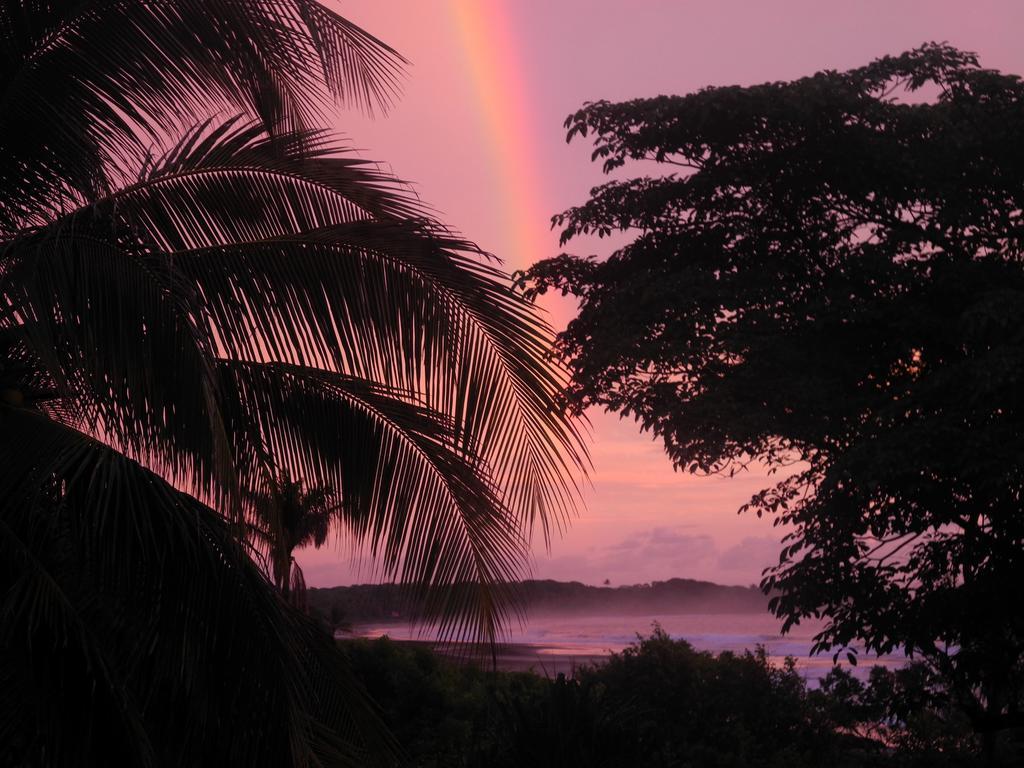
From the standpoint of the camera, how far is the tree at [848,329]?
11.4m

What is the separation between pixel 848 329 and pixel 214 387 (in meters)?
9.65

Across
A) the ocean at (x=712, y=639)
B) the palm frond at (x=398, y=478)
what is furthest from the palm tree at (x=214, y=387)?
the ocean at (x=712, y=639)

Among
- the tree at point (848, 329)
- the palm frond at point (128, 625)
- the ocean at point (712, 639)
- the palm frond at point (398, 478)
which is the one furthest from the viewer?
the ocean at point (712, 639)

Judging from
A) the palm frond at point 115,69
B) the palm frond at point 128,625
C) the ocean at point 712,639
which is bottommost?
the ocean at point 712,639

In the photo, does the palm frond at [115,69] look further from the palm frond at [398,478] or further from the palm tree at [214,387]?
the palm frond at [398,478]

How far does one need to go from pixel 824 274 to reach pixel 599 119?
350 cm

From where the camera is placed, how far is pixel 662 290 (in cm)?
1223

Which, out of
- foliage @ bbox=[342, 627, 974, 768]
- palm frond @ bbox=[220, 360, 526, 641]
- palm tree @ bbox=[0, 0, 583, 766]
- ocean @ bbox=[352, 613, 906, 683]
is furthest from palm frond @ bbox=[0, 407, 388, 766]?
ocean @ bbox=[352, 613, 906, 683]

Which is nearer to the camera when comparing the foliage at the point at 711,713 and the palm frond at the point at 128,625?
the palm frond at the point at 128,625

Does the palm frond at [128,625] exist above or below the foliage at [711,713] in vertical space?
above

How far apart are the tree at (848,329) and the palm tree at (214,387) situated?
614 cm

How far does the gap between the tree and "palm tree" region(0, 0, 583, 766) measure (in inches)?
242

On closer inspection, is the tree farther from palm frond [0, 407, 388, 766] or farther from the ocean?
the ocean

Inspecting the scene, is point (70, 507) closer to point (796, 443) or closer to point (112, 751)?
point (112, 751)
